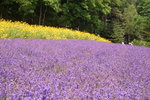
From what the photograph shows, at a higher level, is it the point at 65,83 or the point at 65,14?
the point at 65,14

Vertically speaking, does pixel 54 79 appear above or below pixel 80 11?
below

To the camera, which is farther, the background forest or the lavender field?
the background forest

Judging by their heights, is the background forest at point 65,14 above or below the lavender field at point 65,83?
above

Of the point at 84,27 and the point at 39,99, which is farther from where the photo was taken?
the point at 84,27

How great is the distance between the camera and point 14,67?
3.02 m

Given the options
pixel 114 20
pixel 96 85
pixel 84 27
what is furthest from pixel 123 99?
pixel 114 20

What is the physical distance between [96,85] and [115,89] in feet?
0.92

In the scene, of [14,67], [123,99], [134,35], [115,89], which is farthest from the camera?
[134,35]

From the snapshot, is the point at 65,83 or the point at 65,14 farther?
the point at 65,14

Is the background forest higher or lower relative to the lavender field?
higher

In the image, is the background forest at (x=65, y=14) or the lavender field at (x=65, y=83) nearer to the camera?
the lavender field at (x=65, y=83)

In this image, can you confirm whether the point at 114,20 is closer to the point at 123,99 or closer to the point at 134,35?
the point at 134,35

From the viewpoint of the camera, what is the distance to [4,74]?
2.65 meters

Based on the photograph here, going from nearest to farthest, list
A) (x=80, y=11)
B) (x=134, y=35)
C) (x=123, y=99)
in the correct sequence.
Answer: (x=123, y=99)
(x=80, y=11)
(x=134, y=35)
